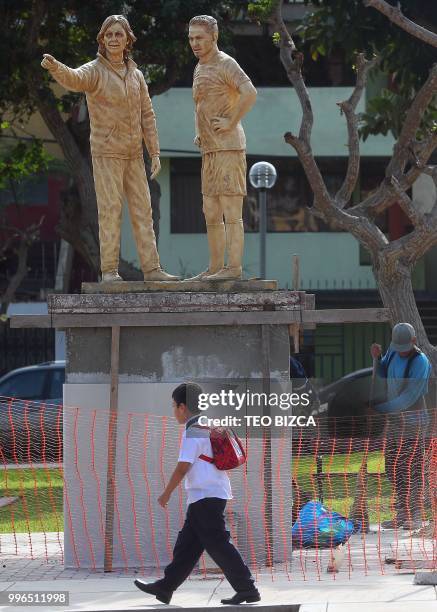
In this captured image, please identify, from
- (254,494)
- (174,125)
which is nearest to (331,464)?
(254,494)

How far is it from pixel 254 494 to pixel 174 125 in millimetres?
19668

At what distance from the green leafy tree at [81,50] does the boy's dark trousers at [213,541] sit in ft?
41.9

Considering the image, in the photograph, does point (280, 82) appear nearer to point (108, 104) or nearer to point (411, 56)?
point (411, 56)

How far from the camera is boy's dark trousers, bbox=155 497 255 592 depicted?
887 centimetres

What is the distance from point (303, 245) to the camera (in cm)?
3062

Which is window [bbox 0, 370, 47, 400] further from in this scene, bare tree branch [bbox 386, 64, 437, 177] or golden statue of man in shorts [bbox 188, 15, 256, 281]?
golden statue of man in shorts [bbox 188, 15, 256, 281]

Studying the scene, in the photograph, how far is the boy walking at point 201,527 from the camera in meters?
8.88

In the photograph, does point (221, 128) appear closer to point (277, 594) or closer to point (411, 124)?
point (277, 594)

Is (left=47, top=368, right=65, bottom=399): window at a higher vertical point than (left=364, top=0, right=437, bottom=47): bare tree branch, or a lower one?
lower

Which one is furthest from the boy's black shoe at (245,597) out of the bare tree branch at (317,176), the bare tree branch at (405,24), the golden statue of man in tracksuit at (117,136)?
the bare tree branch at (405,24)

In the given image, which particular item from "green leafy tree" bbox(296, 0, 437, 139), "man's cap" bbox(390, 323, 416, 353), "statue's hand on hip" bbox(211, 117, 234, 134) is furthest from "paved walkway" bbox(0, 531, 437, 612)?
"green leafy tree" bbox(296, 0, 437, 139)

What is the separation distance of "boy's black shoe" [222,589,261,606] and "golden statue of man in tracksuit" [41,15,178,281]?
10.3ft

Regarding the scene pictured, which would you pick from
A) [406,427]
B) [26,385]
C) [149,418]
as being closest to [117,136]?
[149,418]

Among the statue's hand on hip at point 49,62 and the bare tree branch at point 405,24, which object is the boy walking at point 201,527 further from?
the bare tree branch at point 405,24
